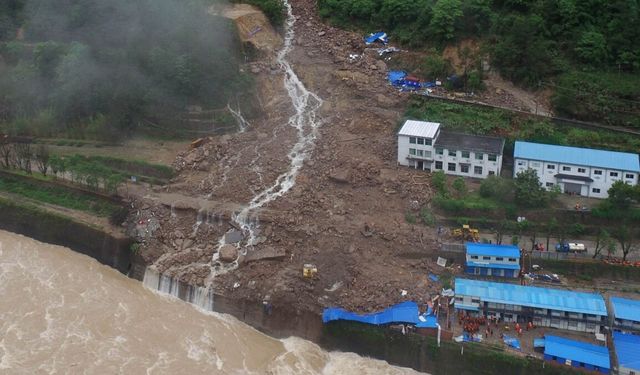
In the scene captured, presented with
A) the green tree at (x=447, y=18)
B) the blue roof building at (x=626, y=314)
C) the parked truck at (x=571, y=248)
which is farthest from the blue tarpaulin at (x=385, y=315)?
the green tree at (x=447, y=18)

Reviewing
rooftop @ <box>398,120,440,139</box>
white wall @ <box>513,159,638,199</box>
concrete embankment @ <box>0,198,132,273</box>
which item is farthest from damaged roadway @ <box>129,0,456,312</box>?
white wall @ <box>513,159,638,199</box>

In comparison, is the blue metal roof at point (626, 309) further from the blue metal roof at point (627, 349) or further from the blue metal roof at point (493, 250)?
the blue metal roof at point (493, 250)

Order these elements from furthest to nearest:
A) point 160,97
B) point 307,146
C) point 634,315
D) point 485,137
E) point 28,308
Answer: point 160,97 < point 307,146 < point 485,137 < point 28,308 < point 634,315

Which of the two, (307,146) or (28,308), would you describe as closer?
(28,308)

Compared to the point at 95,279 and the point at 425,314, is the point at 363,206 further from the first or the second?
the point at 95,279

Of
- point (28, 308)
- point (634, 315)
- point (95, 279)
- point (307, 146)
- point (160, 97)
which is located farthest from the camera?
point (160, 97)

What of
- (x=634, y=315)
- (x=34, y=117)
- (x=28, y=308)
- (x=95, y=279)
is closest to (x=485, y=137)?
(x=634, y=315)

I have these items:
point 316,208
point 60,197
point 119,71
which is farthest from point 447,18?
point 60,197

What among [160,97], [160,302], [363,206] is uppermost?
[160,97]
